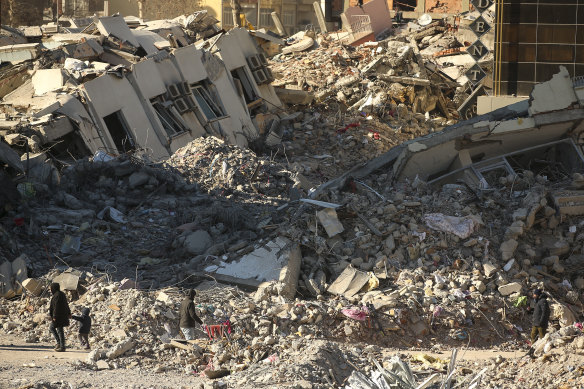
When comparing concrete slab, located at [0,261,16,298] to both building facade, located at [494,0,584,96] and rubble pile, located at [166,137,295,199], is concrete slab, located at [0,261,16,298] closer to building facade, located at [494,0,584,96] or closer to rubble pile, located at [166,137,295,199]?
rubble pile, located at [166,137,295,199]

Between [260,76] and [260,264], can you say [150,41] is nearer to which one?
[260,76]

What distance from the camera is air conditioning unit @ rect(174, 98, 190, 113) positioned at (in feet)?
59.9

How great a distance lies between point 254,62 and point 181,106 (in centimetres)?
370

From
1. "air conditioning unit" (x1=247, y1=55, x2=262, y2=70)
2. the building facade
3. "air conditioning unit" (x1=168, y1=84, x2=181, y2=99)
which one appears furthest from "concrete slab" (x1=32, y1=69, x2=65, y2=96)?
the building facade

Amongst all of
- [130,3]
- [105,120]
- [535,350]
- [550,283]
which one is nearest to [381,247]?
[550,283]

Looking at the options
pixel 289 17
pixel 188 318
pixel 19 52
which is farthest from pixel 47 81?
pixel 289 17

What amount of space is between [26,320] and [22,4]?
2556cm

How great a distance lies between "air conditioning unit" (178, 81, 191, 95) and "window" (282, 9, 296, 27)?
991 inches

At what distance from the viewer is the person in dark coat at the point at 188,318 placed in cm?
918

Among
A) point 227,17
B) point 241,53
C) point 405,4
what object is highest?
point 241,53

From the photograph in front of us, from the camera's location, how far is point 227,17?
1549 inches

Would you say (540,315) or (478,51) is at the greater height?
(540,315)

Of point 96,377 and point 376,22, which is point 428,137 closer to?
point 96,377

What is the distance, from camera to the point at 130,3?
3850 centimetres
